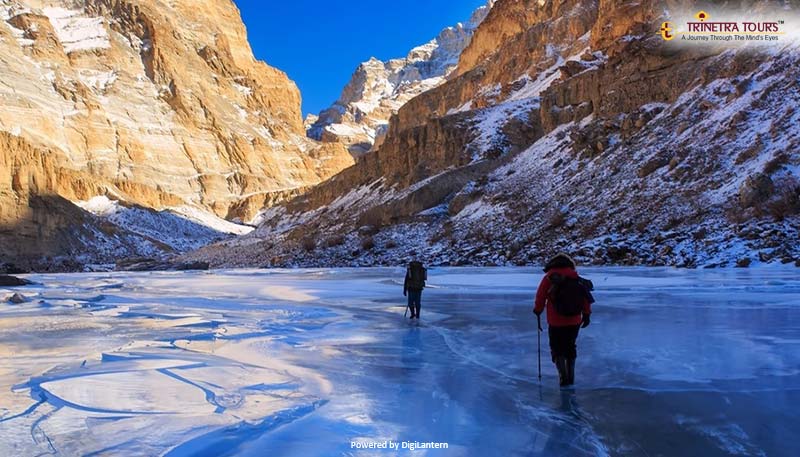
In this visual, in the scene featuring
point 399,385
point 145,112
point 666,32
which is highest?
point 145,112

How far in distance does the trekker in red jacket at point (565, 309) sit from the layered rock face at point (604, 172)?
1854cm

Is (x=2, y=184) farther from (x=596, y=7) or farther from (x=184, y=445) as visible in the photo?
(x=596, y=7)

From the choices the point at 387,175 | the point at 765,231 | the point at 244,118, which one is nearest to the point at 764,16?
the point at 765,231

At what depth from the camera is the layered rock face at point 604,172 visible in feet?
82.5

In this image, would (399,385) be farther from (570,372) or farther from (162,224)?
(162,224)

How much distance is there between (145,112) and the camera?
391 feet

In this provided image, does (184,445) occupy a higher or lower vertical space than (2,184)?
lower

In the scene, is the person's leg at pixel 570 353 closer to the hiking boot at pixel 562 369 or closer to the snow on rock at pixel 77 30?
the hiking boot at pixel 562 369

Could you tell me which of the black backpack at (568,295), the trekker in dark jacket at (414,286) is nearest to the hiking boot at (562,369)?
the black backpack at (568,295)

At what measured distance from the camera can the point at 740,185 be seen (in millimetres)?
25547

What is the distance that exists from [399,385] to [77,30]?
15180 cm

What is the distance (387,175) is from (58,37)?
9640 cm

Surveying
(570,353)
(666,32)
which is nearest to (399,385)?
(570,353)

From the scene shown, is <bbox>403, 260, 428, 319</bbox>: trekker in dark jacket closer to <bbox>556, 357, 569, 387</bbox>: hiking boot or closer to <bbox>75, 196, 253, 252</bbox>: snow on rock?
<bbox>556, 357, 569, 387</bbox>: hiking boot
